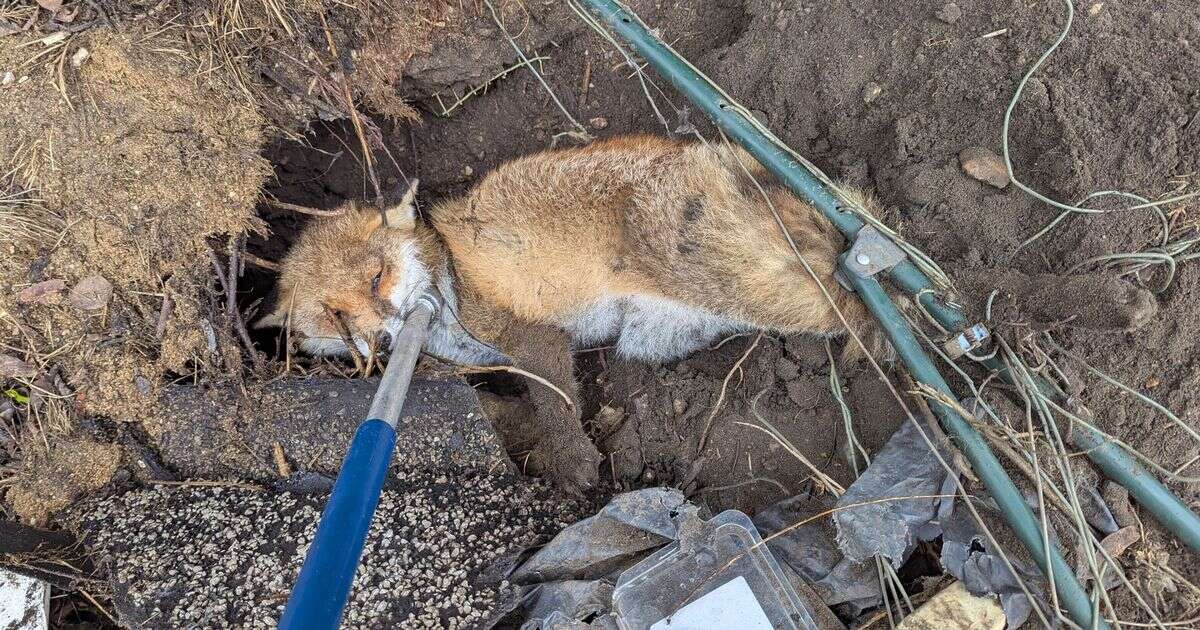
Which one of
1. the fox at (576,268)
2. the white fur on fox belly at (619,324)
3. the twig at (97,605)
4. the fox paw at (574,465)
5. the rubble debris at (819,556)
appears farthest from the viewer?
the white fur on fox belly at (619,324)

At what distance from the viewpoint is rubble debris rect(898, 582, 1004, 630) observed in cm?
238

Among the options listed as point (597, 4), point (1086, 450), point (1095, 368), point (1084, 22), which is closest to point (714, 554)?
point (1086, 450)

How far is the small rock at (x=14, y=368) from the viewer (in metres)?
3.10

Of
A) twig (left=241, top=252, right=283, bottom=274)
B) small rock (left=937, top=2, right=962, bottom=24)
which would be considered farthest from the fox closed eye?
small rock (left=937, top=2, right=962, bottom=24)

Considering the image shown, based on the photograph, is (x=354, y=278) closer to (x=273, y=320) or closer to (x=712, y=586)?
(x=273, y=320)

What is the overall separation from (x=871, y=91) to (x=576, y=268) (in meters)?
1.59

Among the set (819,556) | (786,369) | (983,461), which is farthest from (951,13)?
(819,556)

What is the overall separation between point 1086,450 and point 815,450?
1.06 meters

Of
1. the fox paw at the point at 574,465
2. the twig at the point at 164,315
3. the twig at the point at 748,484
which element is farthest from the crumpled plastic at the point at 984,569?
the twig at the point at 164,315

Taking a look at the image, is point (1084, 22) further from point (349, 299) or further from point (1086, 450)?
point (349, 299)

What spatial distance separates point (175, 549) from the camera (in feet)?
9.53

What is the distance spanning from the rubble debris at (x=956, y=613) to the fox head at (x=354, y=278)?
2.59 meters

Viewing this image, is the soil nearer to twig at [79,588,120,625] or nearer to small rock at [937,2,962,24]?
small rock at [937,2,962,24]

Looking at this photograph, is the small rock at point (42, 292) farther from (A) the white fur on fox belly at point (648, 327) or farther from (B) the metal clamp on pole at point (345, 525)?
(A) the white fur on fox belly at point (648, 327)
